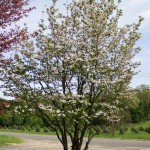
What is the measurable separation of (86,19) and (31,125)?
43.0m

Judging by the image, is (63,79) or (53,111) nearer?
(53,111)

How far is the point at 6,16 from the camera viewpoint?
5.33m

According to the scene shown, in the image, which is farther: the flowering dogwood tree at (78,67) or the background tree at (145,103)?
the background tree at (145,103)

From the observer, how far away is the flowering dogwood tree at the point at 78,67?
8.32 m

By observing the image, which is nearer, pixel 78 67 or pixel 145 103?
pixel 78 67

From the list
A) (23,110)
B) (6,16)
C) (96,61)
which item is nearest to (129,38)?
(96,61)

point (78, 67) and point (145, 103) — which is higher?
point (145, 103)

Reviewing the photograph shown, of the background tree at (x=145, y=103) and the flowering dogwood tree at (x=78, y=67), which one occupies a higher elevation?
the background tree at (x=145, y=103)

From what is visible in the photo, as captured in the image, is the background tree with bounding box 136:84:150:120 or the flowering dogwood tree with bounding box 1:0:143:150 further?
the background tree with bounding box 136:84:150:120

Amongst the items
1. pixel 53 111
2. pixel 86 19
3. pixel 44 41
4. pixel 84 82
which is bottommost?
pixel 53 111

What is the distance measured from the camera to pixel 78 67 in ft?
27.0

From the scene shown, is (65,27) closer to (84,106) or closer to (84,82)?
(84,82)

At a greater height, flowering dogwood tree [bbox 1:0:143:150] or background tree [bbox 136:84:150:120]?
background tree [bbox 136:84:150:120]

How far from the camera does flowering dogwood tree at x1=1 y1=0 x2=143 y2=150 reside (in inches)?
328
